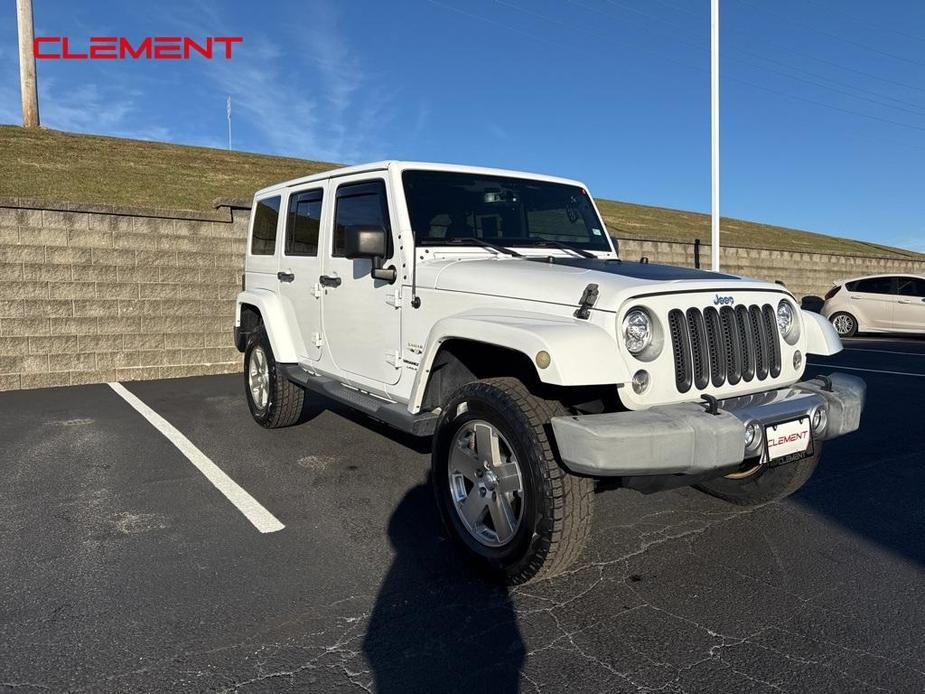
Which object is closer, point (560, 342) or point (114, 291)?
point (560, 342)

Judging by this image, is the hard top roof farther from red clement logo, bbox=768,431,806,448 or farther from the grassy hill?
the grassy hill

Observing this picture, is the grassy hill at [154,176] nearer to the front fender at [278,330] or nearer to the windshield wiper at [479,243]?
the front fender at [278,330]

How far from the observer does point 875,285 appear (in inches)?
590

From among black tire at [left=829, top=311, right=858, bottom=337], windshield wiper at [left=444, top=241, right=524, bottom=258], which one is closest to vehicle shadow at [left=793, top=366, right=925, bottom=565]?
windshield wiper at [left=444, top=241, right=524, bottom=258]

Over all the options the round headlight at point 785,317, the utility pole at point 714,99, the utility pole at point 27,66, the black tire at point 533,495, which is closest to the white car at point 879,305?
the utility pole at point 714,99

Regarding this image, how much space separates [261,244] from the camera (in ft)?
20.9

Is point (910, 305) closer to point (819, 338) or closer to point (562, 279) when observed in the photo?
point (819, 338)

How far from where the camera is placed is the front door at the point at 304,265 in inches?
206

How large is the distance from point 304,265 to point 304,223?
345 millimetres

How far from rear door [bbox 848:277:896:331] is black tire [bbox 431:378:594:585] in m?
14.2

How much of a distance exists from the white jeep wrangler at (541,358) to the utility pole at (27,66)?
2006cm

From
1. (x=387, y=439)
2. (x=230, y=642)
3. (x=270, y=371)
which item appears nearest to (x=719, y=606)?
(x=230, y=642)

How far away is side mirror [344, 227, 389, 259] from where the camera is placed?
3.97 m

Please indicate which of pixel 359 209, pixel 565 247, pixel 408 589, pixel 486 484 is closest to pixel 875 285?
pixel 565 247
